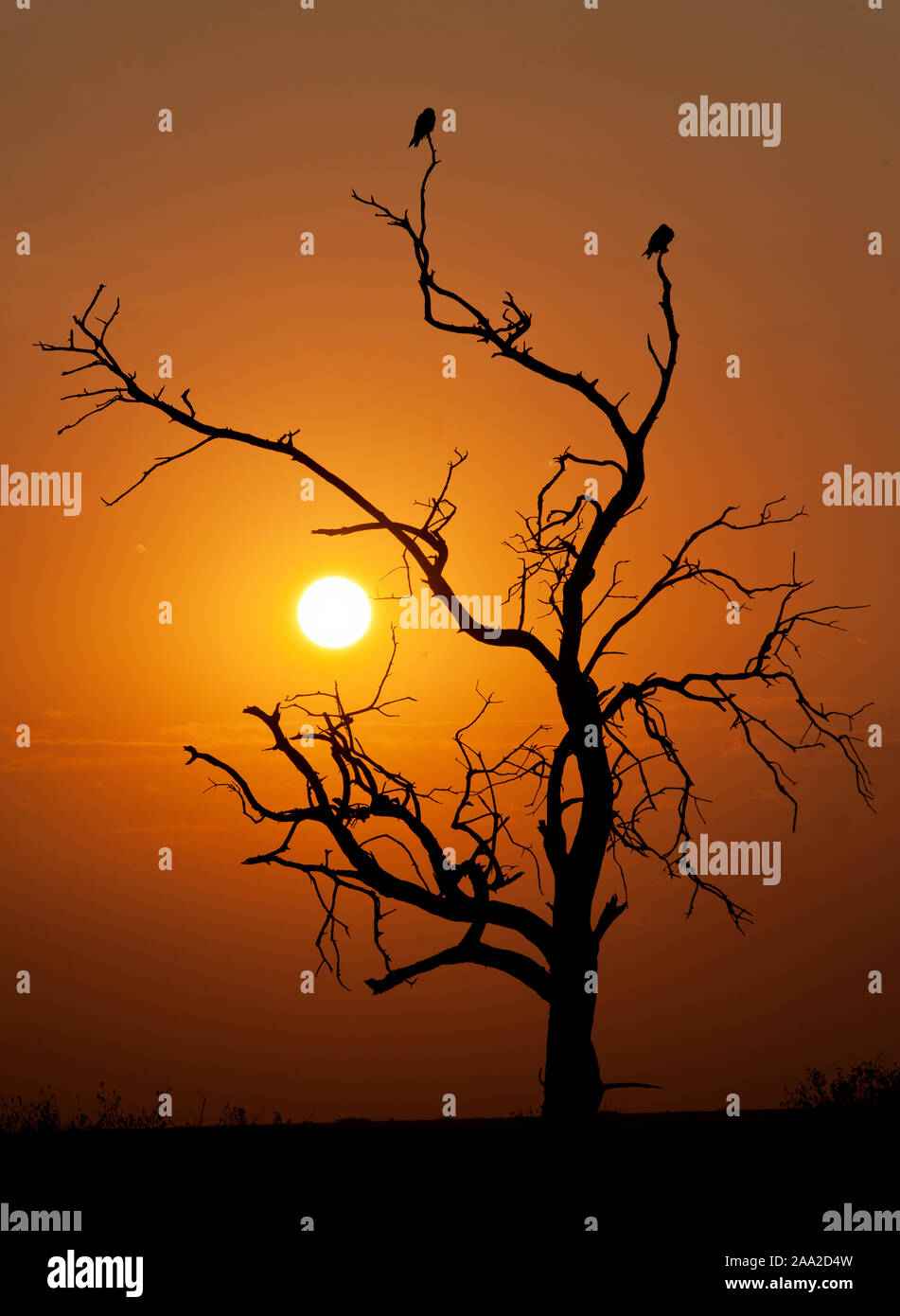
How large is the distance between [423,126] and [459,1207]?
323 inches

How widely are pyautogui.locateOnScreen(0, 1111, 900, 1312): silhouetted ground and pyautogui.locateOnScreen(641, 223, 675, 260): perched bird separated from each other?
22.0ft

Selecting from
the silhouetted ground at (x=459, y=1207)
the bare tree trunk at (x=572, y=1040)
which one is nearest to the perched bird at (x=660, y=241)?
the bare tree trunk at (x=572, y=1040)

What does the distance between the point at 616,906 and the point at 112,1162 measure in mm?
4767

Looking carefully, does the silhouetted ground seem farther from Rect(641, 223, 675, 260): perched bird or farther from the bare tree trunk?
Rect(641, 223, 675, 260): perched bird

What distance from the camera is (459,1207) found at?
10.1 m

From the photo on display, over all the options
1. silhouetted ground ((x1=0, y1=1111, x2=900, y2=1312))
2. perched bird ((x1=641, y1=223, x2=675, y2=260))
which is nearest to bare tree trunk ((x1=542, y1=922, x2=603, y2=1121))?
silhouetted ground ((x1=0, y1=1111, x2=900, y2=1312))

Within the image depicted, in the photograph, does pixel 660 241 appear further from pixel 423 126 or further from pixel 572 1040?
pixel 572 1040

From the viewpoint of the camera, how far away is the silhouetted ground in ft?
29.9

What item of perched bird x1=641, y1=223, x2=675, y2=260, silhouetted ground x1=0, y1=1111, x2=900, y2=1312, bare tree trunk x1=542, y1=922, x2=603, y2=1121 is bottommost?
silhouetted ground x1=0, y1=1111, x2=900, y2=1312

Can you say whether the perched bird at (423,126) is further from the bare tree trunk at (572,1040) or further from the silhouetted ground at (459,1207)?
the silhouetted ground at (459,1207)

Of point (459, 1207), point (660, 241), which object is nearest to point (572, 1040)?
point (459, 1207)
